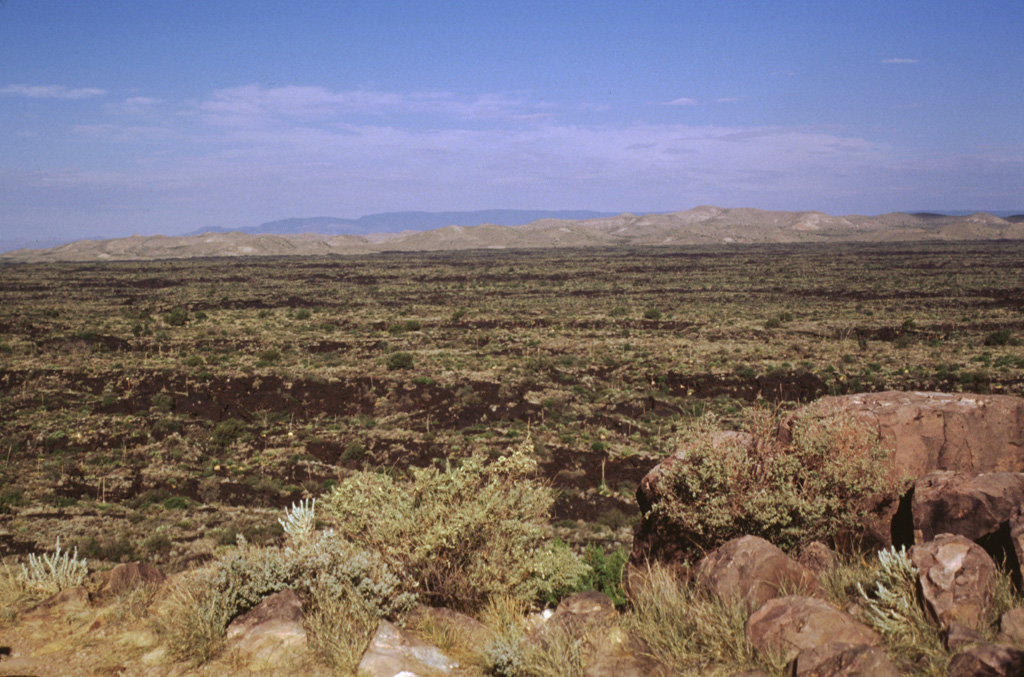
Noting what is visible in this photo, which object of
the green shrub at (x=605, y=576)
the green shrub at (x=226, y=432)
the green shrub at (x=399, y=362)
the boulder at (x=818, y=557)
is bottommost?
the green shrub at (x=226, y=432)

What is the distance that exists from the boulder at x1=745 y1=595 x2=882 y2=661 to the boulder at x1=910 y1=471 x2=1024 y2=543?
4.80ft

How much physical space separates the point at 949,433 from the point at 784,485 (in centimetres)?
198

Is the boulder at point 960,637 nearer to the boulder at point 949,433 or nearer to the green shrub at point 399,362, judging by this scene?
the boulder at point 949,433

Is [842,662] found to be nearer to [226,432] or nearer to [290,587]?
[290,587]

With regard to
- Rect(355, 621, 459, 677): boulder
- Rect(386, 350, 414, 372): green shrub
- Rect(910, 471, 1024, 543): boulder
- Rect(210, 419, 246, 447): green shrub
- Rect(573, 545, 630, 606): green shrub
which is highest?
Rect(910, 471, 1024, 543): boulder

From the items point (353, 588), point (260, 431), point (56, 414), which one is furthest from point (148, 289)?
point (353, 588)

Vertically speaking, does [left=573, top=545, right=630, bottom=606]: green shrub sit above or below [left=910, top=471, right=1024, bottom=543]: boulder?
below

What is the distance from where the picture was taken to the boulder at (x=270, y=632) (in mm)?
4902

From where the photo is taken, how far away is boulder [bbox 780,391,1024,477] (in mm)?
6449

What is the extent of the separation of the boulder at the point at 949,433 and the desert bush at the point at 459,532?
2.72m

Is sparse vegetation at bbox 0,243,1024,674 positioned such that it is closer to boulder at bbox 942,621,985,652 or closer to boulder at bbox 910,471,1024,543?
boulder at bbox 910,471,1024,543

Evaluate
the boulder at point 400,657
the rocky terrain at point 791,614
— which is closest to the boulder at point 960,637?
the rocky terrain at point 791,614

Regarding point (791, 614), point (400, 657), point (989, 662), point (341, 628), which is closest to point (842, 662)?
point (791, 614)

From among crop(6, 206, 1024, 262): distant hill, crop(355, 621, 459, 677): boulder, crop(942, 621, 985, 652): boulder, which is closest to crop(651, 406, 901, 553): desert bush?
crop(942, 621, 985, 652): boulder
